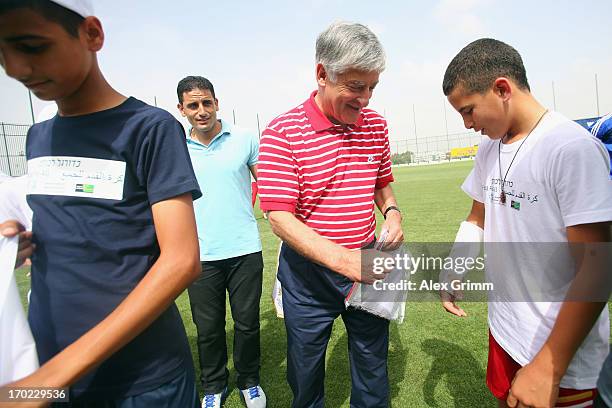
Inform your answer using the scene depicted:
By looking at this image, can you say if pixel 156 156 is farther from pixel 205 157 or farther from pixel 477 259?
pixel 205 157

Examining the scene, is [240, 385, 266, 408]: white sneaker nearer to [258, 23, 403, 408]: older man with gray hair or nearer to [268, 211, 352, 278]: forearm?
[258, 23, 403, 408]: older man with gray hair

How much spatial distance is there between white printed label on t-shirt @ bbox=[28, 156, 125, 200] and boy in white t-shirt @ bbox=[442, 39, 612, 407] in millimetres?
1387

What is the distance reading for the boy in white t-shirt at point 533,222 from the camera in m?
1.16

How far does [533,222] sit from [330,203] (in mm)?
874

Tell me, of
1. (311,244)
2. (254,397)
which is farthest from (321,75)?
(254,397)

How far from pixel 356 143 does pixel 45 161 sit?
52.6 inches

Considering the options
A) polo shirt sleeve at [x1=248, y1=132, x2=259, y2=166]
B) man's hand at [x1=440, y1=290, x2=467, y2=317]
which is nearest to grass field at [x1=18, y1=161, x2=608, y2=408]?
man's hand at [x1=440, y1=290, x2=467, y2=317]

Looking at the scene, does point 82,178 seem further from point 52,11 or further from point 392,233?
point 392,233

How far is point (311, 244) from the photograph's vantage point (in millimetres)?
1601

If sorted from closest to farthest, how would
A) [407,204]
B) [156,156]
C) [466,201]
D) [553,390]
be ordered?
[156,156], [553,390], [466,201], [407,204]

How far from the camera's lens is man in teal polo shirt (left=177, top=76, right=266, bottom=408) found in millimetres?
2877

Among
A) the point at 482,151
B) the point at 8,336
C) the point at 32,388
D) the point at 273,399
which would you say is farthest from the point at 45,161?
the point at 273,399

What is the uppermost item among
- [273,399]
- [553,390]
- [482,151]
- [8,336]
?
[482,151]

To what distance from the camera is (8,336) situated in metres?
0.89
